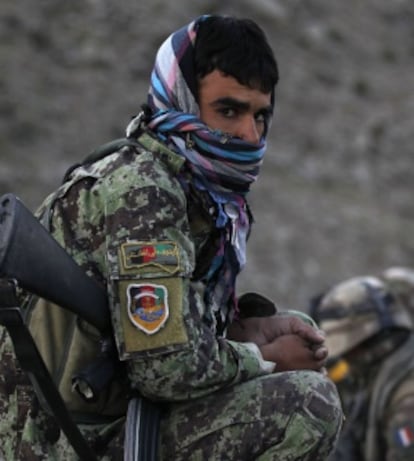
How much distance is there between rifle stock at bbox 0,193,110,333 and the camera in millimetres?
2920

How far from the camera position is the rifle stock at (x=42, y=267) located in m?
2.92

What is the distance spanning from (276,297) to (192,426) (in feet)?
28.9

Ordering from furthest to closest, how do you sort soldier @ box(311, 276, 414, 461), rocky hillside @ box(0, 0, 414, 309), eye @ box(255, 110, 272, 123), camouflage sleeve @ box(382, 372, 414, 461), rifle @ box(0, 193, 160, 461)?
rocky hillside @ box(0, 0, 414, 309), soldier @ box(311, 276, 414, 461), camouflage sleeve @ box(382, 372, 414, 461), eye @ box(255, 110, 272, 123), rifle @ box(0, 193, 160, 461)

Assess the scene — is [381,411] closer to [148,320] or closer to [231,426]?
[231,426]

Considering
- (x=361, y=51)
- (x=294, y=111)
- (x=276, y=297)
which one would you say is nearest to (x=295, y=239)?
(x=276, y=297)

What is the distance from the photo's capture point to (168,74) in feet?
10.8

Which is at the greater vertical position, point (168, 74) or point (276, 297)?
point (168, 74)

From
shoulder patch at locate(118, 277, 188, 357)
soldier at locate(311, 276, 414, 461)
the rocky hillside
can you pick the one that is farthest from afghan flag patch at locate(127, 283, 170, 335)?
the rocky hillside

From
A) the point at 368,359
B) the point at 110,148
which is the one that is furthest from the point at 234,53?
the point at 368,359

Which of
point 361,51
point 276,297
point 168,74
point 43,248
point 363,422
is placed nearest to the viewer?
point 43,248

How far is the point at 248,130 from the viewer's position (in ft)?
10.8

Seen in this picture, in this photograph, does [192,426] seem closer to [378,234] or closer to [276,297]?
[276,297]

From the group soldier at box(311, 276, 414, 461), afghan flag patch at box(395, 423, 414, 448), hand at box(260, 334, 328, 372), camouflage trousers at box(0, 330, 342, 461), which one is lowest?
afghan flag patch at box(395, 423, 414, 448)

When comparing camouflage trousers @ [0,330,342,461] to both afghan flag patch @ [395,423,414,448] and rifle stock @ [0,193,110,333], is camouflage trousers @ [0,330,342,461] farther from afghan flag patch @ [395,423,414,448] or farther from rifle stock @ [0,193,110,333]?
afghan flag patch @ [395,423,414,448]
